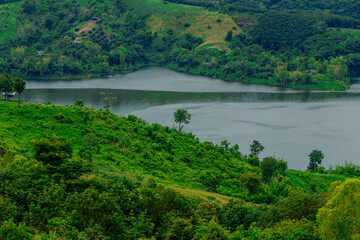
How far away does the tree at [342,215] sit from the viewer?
17.2 m

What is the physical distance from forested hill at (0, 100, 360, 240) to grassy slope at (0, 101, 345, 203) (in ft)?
0.48

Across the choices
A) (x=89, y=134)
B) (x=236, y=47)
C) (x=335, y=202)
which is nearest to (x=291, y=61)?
(x=236, y=47)

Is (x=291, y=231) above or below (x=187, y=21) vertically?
below

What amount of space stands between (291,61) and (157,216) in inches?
3835

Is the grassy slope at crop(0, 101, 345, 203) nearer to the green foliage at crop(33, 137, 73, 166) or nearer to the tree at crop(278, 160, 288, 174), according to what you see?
the tree at crop(278, 160, 288, 174)

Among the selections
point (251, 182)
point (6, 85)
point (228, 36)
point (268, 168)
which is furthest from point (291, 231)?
point (228, 36)

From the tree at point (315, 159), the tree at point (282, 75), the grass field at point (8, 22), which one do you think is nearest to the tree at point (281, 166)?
the tree at point (315, 159)

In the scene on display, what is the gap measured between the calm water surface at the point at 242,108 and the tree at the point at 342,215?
31042mm

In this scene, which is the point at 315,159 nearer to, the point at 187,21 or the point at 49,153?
the point at 49,153

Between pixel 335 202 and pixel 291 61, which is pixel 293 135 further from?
pixel 291 61

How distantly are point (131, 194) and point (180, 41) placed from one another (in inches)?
4402

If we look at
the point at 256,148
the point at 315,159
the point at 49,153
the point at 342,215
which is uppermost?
the point at 49,153

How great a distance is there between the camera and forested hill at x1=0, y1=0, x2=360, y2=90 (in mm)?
102938

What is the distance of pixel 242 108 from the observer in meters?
71.6
